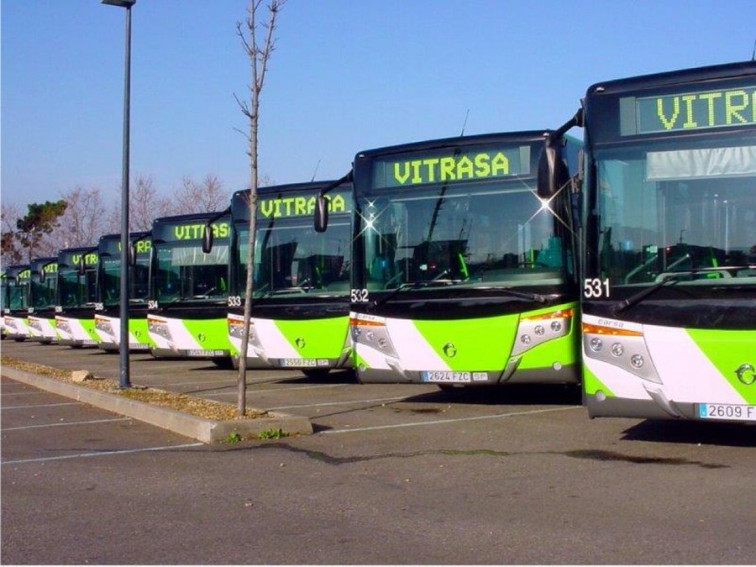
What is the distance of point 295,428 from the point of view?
1089 centimetres

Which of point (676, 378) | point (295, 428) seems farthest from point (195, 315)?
point (676, 378)

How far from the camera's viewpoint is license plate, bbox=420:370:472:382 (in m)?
12.1

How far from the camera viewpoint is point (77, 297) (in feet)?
103

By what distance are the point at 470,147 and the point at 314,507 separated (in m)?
6.06

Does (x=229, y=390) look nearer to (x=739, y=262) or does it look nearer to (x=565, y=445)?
(x=565, y=445)

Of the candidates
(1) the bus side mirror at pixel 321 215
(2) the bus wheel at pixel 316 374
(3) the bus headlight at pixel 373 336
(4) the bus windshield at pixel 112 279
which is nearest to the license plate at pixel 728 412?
(3) the bus headlight at pixel 373 336

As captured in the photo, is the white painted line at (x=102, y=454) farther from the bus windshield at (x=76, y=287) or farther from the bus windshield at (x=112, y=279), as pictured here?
the bus windshield at (x=76, y=287)

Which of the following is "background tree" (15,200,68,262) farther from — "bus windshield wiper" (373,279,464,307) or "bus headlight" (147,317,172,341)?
"bus windshield wiper" (373,279,464,307)

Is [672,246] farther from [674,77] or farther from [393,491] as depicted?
[393,491]

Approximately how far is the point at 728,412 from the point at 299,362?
879 cm

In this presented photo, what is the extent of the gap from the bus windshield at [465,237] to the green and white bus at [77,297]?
18219mm

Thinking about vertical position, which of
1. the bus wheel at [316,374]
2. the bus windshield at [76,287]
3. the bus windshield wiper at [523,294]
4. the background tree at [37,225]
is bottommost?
the bus wheel at [316,374]

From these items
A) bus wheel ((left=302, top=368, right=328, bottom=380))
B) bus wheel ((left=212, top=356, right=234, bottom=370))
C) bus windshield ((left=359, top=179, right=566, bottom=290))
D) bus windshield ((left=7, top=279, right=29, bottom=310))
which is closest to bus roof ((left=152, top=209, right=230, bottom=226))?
bus wheel ((left=212, top=356, right=234, bottom=370))

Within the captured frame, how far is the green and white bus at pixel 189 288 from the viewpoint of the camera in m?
20.2
